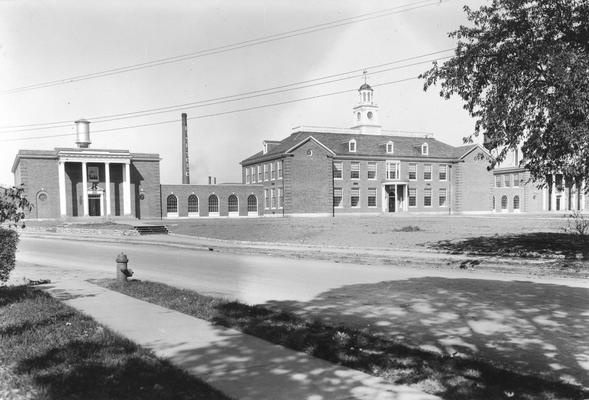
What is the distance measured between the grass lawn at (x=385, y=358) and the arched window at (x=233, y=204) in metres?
54.8

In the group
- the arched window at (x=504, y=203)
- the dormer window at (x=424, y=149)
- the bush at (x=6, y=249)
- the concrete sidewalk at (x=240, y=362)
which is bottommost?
the arched window at (x=504, y=203)

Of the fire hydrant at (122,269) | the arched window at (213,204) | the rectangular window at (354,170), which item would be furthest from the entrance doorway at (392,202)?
the fire hydrant at (122,269)

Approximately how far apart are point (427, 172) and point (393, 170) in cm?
585

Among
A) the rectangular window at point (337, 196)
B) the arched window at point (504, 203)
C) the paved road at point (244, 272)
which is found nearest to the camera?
the paved road at point (244, 272)

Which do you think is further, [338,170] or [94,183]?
[338,170]

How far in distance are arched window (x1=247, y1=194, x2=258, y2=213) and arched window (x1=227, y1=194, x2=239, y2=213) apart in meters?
1.72

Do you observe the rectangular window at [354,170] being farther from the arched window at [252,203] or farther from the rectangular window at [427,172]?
the arched window at [252,203]

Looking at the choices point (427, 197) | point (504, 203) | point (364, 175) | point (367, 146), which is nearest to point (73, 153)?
point (364, 175)

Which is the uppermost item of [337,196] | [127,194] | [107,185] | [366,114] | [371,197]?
[366,114]

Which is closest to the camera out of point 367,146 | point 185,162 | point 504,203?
point 367,146

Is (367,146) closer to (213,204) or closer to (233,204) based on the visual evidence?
(233,204)

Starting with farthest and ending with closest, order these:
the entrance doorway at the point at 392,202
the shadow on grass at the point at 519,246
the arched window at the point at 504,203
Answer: the arched window at the point at 504,203 → the entrance doorway at the point at 392,202 → the shadow on grass at the point at 519,246

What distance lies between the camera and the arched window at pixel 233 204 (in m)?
64.0

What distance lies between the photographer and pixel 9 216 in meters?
10.1
